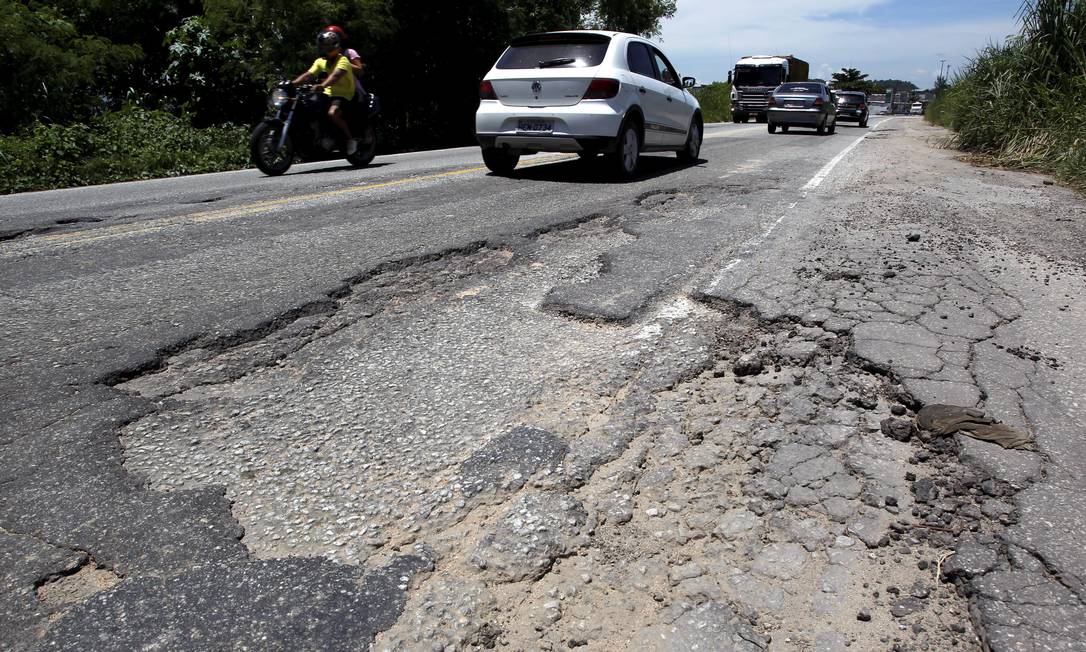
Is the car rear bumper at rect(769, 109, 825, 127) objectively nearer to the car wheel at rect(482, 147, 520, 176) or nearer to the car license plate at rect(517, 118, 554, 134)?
the car wheel at rect(482, 147, 520, 176)

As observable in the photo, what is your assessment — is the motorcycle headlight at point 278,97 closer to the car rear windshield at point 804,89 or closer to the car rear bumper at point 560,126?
the car rear bumper at point 560,126

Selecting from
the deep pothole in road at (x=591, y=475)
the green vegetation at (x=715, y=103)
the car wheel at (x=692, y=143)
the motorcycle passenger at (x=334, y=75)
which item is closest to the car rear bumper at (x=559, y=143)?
the motorcycle passenger at (x=334, y=75)

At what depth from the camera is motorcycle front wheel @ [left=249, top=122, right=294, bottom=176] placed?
8.94 m

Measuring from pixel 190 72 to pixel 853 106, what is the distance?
2785cm

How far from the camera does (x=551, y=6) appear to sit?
2645cm

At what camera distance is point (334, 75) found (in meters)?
9.23

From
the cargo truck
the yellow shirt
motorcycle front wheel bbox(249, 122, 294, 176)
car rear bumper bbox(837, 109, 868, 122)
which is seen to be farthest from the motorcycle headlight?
car rear bumper bbox(837, 109, 868, 122)

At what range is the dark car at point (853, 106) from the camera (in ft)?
105

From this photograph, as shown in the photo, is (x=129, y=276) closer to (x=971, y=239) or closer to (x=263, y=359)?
(x=263, y=359)

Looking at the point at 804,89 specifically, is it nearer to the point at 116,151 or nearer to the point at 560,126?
the point at 560,126

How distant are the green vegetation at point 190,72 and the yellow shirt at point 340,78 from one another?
2.82 metres

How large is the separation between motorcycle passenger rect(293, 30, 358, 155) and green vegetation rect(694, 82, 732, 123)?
114ft

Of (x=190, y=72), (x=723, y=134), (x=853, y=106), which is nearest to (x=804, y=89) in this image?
(x=723, y=134)

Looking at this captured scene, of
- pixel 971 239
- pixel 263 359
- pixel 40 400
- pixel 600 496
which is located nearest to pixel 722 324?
pixel 600 496
